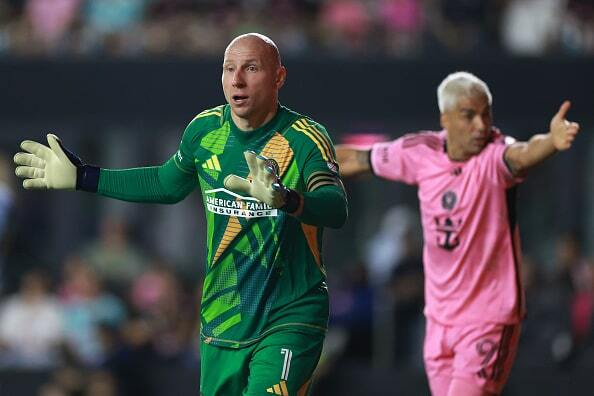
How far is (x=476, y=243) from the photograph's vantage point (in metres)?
8.26

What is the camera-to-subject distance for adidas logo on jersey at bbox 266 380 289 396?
672cm

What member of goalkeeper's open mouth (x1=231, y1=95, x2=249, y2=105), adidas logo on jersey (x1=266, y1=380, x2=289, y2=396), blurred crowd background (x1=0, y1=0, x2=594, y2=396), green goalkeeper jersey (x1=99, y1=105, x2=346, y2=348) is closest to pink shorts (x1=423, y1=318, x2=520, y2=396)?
green goalkeeper jersey (x1=99, y1=105, x2=346, y2=348)

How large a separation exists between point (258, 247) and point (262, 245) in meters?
0.02

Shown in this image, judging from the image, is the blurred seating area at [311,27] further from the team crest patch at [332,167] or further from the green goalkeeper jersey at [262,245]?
the team crest patch at [332,167]

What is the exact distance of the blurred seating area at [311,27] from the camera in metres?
14.8

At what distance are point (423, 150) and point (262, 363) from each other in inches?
88.8

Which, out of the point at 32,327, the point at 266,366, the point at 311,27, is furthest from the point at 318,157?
the point at 311,27

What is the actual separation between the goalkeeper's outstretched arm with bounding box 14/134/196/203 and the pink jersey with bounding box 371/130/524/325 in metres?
1.74

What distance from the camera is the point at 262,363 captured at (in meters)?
6.78

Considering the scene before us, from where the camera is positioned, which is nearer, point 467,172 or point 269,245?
point 269,245

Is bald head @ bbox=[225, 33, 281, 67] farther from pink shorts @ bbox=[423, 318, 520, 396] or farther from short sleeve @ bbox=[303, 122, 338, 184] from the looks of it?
pink shorts @ bbox=[423, 318, 520, 396]

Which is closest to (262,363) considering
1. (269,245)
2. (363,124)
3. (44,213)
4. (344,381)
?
(269,245)

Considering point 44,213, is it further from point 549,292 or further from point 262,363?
point 262,363

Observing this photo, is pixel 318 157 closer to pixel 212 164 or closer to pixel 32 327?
pixel 212 164
